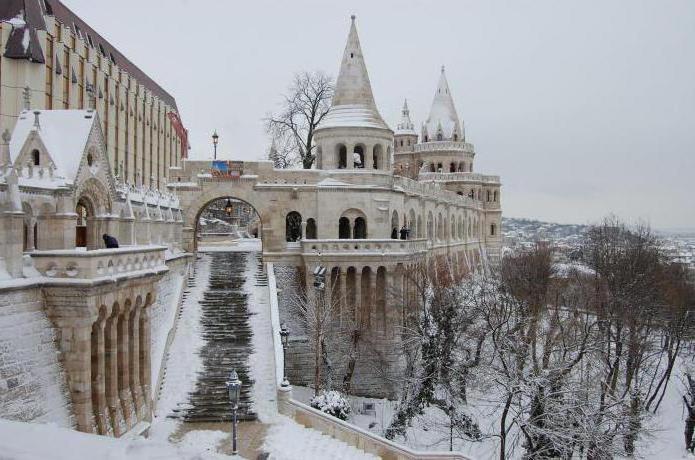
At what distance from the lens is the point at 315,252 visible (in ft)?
97.8

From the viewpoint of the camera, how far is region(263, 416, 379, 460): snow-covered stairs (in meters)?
17.3

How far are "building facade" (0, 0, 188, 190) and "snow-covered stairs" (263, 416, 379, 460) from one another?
11.0 metres

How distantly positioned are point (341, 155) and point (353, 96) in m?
3.17

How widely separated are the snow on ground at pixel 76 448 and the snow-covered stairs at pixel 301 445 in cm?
1323

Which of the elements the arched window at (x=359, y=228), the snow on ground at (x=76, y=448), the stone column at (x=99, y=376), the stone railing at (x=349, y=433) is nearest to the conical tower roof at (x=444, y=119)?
the arched window at (x=359, y=228)

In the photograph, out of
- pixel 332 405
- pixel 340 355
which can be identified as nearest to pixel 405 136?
pixel 340 355

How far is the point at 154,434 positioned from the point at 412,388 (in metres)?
10.9

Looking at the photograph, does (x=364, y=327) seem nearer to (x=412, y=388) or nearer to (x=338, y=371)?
(x=338, y=371)

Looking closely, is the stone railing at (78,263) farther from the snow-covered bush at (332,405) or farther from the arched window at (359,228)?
the arched window at (359,228)

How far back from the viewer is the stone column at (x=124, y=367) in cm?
1549

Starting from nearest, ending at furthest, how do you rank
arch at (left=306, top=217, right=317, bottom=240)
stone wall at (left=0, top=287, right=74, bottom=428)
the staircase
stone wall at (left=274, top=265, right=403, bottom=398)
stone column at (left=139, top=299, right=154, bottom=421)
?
stone wall at (left=0, top=287, right=74, bottom=428) < stone column at (left=139, top=299, right=154, bottom=421) < the staircase < stone wall at (left=274, top=265, right=403, bottom=398) < arch at (left=306, top=217, right=317, bottom=240)

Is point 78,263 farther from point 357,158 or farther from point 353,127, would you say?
point 357,158

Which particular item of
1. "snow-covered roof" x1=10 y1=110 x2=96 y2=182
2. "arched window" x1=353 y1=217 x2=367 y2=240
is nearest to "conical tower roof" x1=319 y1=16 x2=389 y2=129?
"arched window" x1=353 y1=217 x2=367 y2=240

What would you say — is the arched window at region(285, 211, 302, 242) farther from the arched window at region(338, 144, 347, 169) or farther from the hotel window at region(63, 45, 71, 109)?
the hotel window at region(63, 45, 71, 109)
